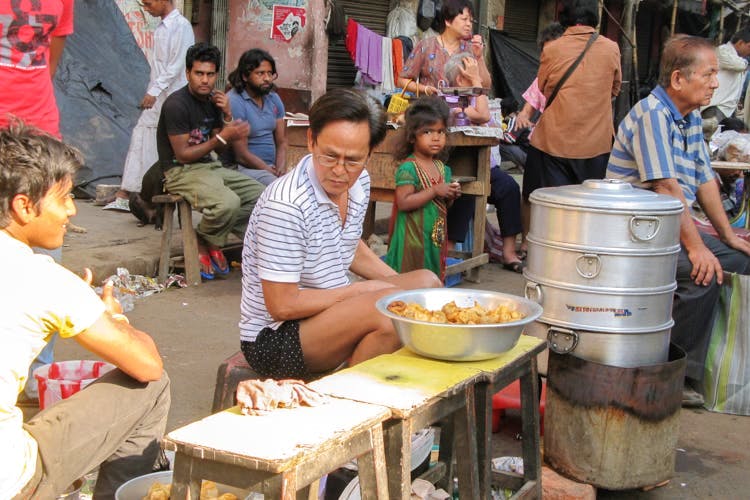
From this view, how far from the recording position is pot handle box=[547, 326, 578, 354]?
10.8 ft

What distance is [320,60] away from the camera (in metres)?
9.27

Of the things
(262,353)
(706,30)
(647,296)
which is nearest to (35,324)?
(262,353)

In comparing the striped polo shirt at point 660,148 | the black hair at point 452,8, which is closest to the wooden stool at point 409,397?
the striped polo shirt at point 660,148

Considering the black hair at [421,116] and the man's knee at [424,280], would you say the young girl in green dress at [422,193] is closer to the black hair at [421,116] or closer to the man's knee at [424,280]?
the black hair at [421,116]

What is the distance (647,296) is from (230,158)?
3727 millimetres

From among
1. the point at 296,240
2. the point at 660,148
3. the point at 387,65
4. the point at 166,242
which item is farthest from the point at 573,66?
the point at 387,65

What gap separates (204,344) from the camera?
187 inches

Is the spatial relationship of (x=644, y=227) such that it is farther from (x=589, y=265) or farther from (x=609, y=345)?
(x=609, y=345)

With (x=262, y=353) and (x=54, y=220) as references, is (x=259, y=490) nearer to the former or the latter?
(x=54, y=220)

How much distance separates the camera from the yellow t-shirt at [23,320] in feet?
6.84

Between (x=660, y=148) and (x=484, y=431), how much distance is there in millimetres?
1879

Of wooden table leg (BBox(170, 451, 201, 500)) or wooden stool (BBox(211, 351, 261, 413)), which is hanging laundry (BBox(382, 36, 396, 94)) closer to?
wooden stool (BBox(211, 351, 261, 413))

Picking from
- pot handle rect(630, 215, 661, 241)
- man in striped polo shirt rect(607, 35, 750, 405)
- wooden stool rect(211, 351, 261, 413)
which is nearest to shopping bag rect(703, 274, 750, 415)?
man in striped polo shirt rect(607, 35, 750, 405)

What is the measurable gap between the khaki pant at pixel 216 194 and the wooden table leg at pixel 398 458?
357 centimetres
